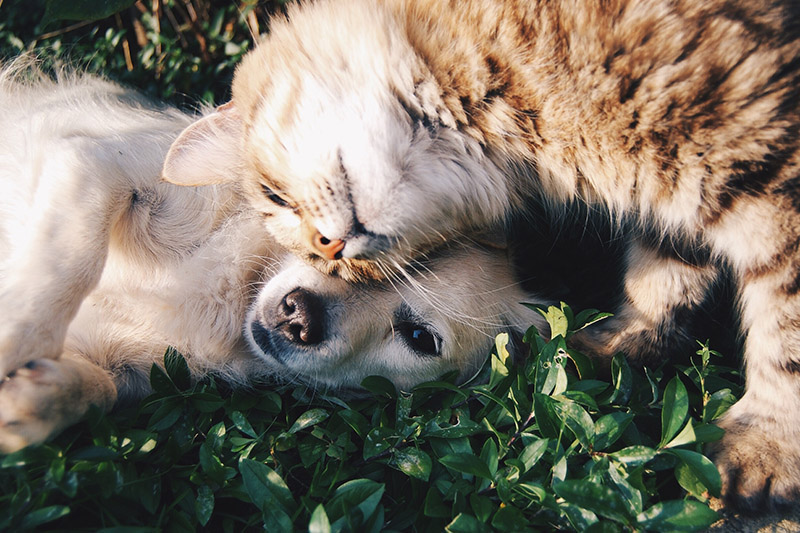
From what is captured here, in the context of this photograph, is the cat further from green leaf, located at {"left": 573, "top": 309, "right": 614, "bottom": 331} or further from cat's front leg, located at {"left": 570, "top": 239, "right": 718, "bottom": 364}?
green leaf, located at {"left": 573, "top": 309, "right": 614, "bottom": 331}

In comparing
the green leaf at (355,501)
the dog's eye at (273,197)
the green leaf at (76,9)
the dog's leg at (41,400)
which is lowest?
the green leaf at (355,501)

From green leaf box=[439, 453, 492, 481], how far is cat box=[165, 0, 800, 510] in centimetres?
68

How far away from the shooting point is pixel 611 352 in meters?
2.38

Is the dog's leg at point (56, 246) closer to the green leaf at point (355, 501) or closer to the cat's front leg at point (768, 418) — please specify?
the green leaf at point (355, 501)

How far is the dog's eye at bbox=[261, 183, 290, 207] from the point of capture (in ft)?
7.45

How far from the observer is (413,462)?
6.33ft

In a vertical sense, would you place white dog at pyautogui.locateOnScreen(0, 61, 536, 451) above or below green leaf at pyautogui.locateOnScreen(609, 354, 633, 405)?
above

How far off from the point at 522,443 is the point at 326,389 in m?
0.78

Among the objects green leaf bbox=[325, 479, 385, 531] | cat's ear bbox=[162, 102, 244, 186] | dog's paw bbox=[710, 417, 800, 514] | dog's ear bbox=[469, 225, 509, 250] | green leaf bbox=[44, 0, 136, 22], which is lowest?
dog's paw bbox=[710, 417, 800, 514]

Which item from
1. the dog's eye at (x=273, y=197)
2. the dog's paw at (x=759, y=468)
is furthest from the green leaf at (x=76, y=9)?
the dog's paw at (x=759, y=468)

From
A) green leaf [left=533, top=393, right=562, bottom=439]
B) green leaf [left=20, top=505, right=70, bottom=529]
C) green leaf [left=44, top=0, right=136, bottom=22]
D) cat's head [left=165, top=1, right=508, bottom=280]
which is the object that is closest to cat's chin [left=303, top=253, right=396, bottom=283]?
cat's head [left=165, top=1, right=508, bottom=280]

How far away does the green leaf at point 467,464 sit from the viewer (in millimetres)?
1803

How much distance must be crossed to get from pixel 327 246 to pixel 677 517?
4.10ft

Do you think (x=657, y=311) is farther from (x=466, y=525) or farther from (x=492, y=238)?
(x=466, y=525)
